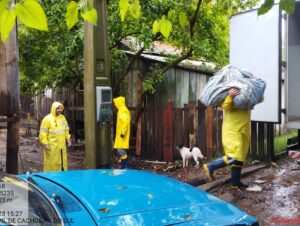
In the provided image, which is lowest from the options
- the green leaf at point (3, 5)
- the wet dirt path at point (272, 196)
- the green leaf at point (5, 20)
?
the wet dirt path at point (272, 196)

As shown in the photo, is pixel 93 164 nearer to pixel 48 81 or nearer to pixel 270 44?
pixel 270 44

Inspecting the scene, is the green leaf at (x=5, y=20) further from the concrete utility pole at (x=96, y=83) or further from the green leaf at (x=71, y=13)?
the concrete utility pole at (x=96, y=83)

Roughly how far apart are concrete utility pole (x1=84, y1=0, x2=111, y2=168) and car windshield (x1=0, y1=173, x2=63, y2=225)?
225cm

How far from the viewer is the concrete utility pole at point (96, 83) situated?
14.9 ft

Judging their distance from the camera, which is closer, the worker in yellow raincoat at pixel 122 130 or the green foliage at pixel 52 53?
the green foliage at pixel 52 53

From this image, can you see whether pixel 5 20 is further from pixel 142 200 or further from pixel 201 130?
pixel 201 130

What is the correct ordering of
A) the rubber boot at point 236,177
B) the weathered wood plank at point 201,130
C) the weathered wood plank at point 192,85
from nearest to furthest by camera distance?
1. the rubber boot at point 236,177
2. the weathered wood plank at point 201,130
3. the weathered wood plank at point 192,85

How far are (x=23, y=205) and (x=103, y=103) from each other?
8.73 ft

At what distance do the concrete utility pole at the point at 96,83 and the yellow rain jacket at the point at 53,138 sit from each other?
2815 mm

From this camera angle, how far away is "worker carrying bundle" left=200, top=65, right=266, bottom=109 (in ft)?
17.5

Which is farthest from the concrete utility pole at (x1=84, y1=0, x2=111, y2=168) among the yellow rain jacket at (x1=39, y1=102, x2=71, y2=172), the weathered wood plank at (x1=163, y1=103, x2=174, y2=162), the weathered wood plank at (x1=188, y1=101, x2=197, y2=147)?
the weathered wood plank at (x1=163, y1=103, x2=174, y2=162)

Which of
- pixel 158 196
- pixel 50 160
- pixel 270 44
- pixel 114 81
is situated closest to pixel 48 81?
pixel 114 81

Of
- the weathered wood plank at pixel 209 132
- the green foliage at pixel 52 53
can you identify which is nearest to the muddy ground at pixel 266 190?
the weathered wood plank at pixel 209 132

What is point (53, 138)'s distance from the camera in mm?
7398
